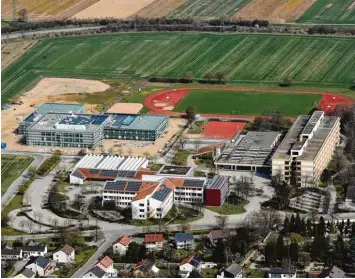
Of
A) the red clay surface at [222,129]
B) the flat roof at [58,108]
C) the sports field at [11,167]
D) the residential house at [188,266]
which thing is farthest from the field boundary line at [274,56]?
the residential house at [188,266]

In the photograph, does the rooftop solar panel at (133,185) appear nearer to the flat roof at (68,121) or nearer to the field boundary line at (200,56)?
the flat roof at (68,121)

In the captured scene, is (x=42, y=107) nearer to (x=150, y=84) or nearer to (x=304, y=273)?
(x=150, y=84)

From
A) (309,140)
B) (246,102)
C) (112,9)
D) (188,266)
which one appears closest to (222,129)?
(246,102)

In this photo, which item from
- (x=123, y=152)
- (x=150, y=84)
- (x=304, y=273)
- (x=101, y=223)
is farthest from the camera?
(x=150, y=84)

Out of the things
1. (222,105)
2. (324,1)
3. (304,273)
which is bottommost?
(304,273)

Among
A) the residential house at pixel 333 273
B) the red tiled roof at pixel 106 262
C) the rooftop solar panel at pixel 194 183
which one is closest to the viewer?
the residential house at pixel 333 273

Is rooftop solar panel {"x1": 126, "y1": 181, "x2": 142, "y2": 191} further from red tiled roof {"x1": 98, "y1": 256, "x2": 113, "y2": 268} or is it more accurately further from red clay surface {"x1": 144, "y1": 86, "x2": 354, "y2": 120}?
red clay surface {"x1": 144, "y1": 86, "x2": 354, "y2": 120}

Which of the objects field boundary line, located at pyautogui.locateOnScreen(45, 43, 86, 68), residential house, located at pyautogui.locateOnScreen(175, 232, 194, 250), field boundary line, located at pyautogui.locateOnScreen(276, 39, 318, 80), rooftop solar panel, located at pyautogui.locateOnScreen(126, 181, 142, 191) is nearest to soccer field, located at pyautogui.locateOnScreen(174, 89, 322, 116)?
field boundary line, located at pyautogui.locateOnScreen(276, 39, 318, 80)

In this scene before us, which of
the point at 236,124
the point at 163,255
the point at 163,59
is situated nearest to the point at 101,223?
the point at 163,255
